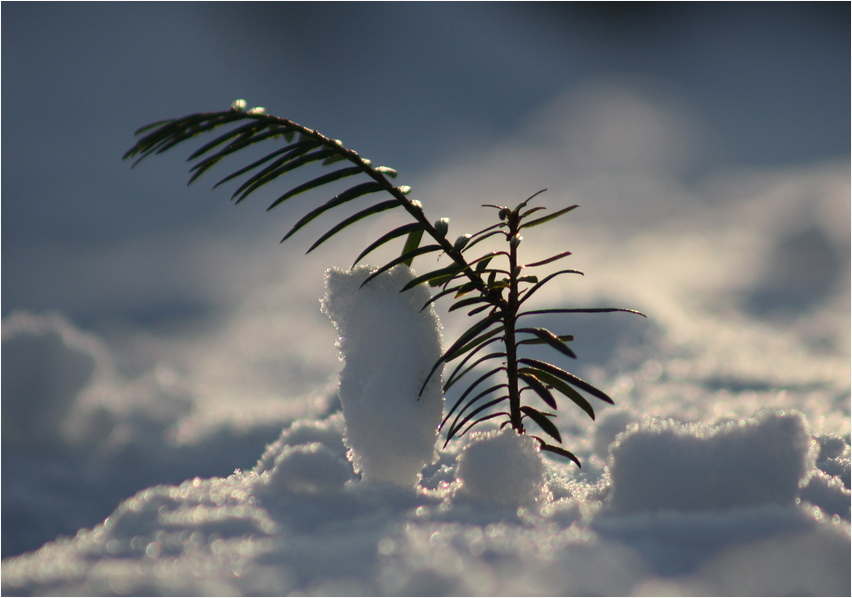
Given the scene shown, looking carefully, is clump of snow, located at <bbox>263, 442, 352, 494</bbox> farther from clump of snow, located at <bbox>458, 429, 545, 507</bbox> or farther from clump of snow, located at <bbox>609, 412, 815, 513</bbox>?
clump of snow, located at <bbox>609, 412, 815, 513</bbox>

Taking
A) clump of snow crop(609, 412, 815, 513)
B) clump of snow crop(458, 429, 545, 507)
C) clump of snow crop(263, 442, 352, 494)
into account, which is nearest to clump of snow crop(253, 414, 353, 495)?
clump of snow crop(263, 442, 352, 494)

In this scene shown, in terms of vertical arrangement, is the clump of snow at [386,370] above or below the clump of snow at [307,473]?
above

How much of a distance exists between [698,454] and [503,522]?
12.8 inches

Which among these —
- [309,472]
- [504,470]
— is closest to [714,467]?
[504,470]

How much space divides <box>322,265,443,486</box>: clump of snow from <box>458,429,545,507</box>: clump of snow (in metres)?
0.10

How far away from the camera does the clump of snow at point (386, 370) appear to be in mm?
1013

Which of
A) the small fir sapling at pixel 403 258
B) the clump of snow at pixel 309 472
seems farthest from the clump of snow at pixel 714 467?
the clump of snow at pixel 309 472

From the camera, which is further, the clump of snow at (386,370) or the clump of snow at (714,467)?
the clump of snow at (386,370)

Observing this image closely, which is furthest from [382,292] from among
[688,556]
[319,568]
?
[688,556]

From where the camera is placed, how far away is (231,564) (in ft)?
2.41

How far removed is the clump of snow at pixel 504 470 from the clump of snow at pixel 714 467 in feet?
0.41

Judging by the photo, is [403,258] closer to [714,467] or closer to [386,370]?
[386,370]

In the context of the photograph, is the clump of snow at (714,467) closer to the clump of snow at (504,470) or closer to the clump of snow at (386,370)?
the clump of snow at (504,470)

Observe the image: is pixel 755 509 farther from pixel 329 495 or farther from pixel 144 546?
pixel 144 546
